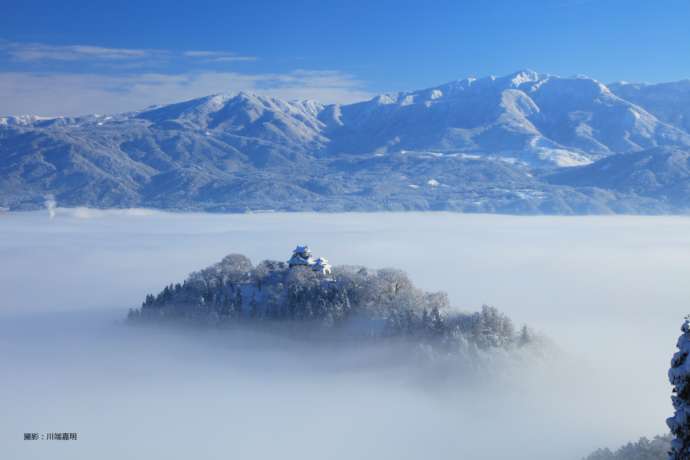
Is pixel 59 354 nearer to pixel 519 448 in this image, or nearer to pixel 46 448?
pixel 46 448

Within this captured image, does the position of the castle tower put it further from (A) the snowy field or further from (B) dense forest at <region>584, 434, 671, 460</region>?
(B) dense forest at <region>584, 434, 671, 460</region>

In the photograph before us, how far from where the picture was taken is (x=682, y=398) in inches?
1217

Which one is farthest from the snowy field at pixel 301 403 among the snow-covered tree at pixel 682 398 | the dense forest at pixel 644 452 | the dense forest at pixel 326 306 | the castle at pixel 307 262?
the snow-covered tree at pixel 682 398

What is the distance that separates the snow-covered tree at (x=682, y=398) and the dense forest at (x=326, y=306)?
62292 millimetres

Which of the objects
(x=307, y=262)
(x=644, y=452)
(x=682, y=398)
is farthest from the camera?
(x=307, y=262)

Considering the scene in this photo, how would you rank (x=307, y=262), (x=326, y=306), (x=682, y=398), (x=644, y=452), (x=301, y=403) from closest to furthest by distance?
1. (x=682, y=398)
2. (x=644, y=452)
3. (x=301, y=403)
4. (x=326, y=306)
5. (x=307, y=262)

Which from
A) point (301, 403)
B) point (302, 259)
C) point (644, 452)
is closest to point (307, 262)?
point (302, 259)

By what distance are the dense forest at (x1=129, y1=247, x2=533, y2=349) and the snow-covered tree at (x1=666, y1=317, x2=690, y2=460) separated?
62.3 meters

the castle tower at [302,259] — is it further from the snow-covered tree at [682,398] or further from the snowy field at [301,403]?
the snow-covered tree at [682,398]

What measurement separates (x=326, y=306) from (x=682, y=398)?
7811 centimetres

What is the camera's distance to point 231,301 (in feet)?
383

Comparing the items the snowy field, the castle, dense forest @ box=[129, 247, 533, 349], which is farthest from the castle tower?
the snowy field

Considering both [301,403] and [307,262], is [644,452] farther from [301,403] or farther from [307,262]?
[307,262]

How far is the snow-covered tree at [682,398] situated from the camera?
30469 mm
